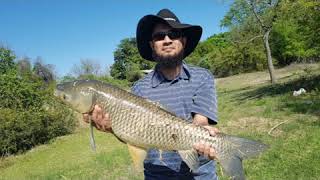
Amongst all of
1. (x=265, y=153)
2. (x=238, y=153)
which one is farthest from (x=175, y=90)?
(x=265, y=153)

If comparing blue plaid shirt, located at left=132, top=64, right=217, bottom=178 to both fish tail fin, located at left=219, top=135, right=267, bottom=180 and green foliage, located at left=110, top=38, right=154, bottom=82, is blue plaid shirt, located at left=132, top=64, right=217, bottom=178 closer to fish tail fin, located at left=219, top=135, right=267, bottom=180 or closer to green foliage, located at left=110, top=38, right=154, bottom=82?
fish tail fin, located at left=219, top=135, right=267, bottom=180

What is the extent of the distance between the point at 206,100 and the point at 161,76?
38cm

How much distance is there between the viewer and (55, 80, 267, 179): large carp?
10.1 feet

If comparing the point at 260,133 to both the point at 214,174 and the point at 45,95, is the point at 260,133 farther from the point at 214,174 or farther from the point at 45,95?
the point at 45,95

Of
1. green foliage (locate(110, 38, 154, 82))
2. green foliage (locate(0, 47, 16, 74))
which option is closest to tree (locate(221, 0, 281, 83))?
green foliage (locate(0, 47, 16, 74))

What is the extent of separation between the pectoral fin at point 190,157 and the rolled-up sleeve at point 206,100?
0.33m

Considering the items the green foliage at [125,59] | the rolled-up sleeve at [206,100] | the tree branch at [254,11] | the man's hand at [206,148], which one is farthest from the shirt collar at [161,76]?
the green foliage at [125,59]

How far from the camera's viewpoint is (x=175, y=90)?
343 cm

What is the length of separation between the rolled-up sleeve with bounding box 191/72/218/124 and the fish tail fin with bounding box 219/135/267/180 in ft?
1.14

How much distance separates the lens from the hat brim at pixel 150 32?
356cm

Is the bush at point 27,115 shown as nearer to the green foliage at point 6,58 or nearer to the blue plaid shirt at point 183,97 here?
the green foliage at point 6,58

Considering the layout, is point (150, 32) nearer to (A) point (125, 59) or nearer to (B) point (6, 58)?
(B) point (6, 58)

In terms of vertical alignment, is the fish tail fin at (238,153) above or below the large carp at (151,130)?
below

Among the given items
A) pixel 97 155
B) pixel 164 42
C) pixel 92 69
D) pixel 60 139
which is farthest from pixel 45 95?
pixel 92 69
